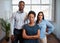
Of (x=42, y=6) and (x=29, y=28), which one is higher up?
(x=42, y=6)

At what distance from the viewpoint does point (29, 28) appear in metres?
2.51

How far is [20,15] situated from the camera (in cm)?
295

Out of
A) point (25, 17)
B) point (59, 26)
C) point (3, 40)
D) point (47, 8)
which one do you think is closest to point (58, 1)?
point (47, 8)

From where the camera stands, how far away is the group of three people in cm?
251

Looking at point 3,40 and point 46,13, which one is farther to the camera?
point 46,13

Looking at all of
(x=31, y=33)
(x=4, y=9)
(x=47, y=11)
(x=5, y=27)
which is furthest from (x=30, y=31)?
(x=47, y=11)

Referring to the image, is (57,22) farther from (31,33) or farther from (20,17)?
(31,33)

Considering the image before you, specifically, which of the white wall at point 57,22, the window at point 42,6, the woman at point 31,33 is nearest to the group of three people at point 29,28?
the woman at point 31,33

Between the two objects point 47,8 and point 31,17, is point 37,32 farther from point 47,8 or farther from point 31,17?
point 47,8

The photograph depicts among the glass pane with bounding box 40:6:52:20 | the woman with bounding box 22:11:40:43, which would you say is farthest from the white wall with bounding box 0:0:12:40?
the woman with bounding box 22:11:40:43

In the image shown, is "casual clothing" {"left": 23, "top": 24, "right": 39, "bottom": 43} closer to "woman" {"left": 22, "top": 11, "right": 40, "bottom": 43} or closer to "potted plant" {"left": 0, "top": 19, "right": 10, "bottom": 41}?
"woman" {"left": 22, "top": 11, "right": 40, "bottom": 43}

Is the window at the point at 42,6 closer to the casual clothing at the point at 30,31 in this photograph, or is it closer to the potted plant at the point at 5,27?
the potted plant at the point at 5,27

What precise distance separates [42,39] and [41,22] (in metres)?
0.32

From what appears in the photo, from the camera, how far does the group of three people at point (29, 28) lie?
2.51 metres
